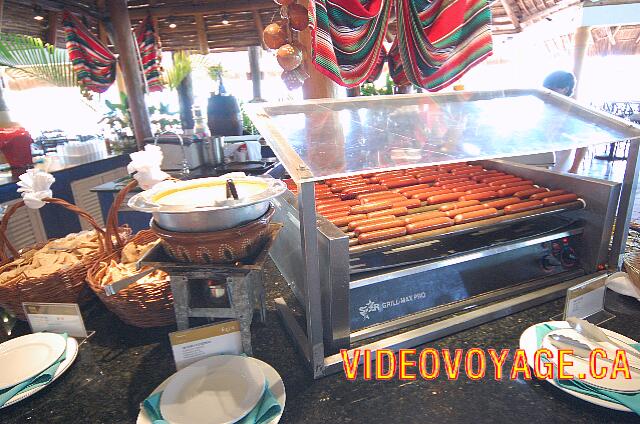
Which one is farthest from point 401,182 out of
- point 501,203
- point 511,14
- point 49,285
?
point 511,14

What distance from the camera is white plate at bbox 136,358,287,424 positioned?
89cm

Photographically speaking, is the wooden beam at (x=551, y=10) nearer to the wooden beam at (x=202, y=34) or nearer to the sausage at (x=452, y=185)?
the wooden beam at (x=202, y=34)

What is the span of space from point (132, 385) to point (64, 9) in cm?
601

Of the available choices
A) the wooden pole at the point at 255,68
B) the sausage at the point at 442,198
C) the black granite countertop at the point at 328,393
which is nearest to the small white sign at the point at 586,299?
the black granite countertop at the point at 328,393

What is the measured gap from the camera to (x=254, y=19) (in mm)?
6898

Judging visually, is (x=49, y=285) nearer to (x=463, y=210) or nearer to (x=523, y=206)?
(x=463, y=210)

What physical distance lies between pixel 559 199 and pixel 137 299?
1713 millimetres

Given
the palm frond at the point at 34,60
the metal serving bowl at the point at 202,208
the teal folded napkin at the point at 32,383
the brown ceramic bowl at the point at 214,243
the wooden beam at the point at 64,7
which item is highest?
the wooden beam at the point at 64,7

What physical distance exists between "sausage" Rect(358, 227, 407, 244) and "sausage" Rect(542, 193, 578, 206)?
731 mm

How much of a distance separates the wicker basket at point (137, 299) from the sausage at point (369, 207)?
0.73 meters

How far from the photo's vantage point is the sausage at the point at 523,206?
1473mm

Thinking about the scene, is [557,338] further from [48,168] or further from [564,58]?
[564,58]

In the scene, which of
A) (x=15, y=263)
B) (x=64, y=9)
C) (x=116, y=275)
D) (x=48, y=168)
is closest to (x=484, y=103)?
(x=116, y=275)

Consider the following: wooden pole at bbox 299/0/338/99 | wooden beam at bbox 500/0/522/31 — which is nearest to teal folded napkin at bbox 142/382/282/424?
wooden pole at bbox 299/0/338/99
